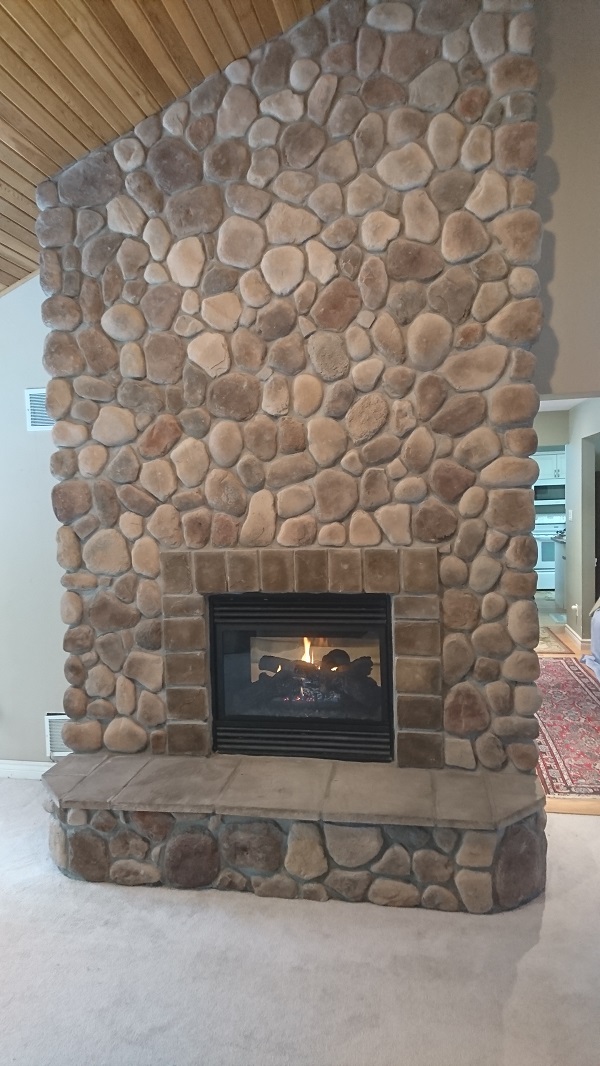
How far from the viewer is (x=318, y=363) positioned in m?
2.58

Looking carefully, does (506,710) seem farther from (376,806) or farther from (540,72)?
(540,72)

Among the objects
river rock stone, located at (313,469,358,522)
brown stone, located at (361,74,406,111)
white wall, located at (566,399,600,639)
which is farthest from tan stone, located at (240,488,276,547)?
white wall, located at (566,399,600,639)

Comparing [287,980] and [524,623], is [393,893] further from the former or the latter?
[524,623]

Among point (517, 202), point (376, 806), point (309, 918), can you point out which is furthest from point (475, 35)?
point (309, 918)

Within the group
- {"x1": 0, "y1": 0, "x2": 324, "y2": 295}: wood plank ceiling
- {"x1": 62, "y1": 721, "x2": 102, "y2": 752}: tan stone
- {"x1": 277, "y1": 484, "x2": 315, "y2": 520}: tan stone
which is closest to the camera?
{"x1": 0, "y1": 0, "x2": 324, "y2": 295}: wood plank ceiling

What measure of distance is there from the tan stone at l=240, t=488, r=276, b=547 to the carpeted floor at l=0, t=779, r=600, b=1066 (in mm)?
1334

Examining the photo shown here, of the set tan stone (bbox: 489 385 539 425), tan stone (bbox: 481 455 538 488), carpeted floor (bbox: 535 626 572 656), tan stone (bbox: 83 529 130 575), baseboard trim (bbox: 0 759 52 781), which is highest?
tan stone (bbox: 489 385 539 425)

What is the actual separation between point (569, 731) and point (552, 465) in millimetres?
4928

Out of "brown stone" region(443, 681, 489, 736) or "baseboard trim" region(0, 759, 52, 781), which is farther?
"baseboard trim" region(0, 759, 52, 781)

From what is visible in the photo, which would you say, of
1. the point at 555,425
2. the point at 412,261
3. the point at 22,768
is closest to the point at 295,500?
the point at 412,261

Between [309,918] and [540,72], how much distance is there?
130 inches

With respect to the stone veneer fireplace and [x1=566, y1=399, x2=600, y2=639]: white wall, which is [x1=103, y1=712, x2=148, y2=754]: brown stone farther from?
[x1=566, y1=399, x2=600, y2=639]: white wall

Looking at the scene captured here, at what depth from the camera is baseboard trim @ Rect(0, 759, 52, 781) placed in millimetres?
3504

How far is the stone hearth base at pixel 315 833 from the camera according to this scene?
7.54 ft
